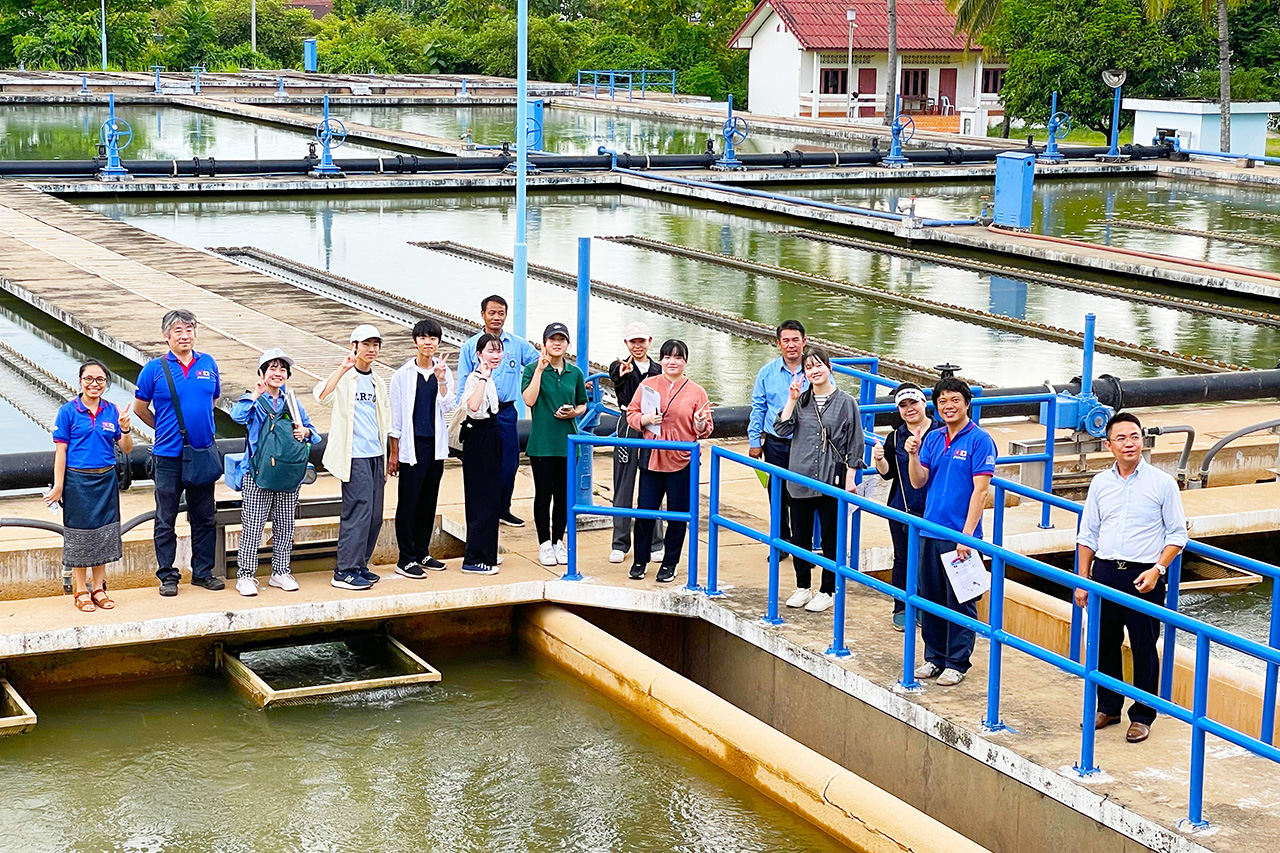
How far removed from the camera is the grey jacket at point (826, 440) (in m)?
8.00

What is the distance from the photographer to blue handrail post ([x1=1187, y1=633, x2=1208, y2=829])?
5875 mm

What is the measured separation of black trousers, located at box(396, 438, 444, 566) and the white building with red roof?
43.3 meters

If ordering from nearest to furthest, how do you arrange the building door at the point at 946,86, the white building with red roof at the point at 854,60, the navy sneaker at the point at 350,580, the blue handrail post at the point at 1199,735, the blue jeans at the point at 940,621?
the blue handrail post at the point at 1199,735, the blue jeans at the point at 940,621, the navy sneaker at the point at 350,580, the white building with red roof at the point at 854,60, the building door at the point at 946,86

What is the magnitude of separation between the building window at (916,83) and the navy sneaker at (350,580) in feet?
161

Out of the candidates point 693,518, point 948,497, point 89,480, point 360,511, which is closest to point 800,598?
point 693,518

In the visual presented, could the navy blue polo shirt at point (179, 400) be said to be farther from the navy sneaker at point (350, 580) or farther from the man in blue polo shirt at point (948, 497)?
the man in blue polo shirt at point (948, 497)

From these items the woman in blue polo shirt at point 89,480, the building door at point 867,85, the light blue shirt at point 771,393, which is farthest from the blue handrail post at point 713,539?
the building door at point 867,85

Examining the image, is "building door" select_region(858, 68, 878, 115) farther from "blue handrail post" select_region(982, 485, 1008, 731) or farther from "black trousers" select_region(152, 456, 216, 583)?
"blue handrail post" select_region(982, 485, 1008, 731)

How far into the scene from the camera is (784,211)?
88.9 ft

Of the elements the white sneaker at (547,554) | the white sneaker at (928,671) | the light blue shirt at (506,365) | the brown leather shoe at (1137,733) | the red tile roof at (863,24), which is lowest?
the brown leather shoe at (1137,733)

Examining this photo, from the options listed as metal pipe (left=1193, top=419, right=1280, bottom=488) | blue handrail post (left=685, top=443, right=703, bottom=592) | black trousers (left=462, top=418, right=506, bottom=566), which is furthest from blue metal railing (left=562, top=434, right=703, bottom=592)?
metal pipe (left=1193, top=419, right=1280, bottom=488)

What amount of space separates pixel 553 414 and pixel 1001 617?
283 cm

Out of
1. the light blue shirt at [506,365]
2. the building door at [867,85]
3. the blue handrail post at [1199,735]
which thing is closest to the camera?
the blue handrail post at [1199,735]

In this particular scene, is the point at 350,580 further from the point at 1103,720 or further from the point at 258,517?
the point at 1103,720
